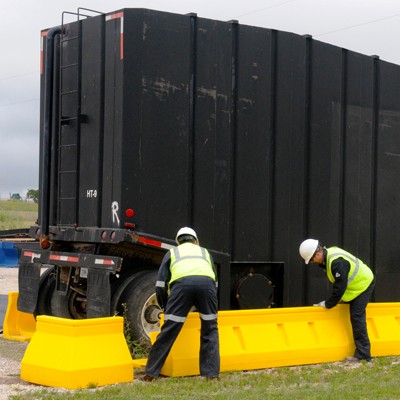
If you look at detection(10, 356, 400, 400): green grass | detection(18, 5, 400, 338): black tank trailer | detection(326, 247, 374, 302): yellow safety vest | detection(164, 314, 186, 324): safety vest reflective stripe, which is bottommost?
detection(10, 356, 400, 400): green grass

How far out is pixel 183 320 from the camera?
8.63 m

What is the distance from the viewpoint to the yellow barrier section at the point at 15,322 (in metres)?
11.7

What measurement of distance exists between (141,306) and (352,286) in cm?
245

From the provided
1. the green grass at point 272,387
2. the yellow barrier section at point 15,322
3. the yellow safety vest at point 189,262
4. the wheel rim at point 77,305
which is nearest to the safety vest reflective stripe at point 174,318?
the yellow safety vest at point 189,262

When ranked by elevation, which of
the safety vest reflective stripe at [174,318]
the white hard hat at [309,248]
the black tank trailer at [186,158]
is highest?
the black tank trailer at [186,158]

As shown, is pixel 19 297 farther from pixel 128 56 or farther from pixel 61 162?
pixel 128 56

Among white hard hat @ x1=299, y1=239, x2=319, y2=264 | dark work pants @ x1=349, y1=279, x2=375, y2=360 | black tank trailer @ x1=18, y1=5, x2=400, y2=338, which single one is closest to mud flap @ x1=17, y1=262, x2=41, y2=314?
black tank trailer @ x1=18, y1=5, x2=400, y2=338

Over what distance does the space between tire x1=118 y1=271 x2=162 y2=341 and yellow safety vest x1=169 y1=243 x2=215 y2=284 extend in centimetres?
134

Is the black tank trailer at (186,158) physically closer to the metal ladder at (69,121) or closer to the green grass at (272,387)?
the metal ladder at (69,121)

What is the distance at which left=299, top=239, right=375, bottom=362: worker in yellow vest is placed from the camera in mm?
9977

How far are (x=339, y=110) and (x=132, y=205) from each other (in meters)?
3.67

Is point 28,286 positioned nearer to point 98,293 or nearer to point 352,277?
point 98,293

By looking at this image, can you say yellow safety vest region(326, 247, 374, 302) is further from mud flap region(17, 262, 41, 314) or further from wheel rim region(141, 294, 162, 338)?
mud flap region(17, 262, 41, 314)

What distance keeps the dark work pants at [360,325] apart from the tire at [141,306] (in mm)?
2269
